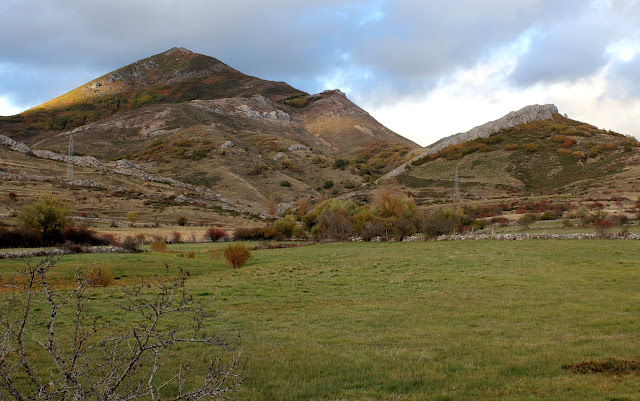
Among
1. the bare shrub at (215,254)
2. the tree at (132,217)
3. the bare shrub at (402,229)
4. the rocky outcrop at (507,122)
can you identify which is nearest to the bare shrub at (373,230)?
the bare shrub at (402,229)

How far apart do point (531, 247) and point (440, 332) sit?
24.3m

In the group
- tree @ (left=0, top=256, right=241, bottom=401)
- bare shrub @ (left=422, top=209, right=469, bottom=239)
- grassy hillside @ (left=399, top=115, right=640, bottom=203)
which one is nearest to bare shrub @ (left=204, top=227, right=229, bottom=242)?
bare shrub @ (left=422, top=209, right=469, bottom=239)

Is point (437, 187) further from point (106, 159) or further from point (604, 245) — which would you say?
point (106, 159)

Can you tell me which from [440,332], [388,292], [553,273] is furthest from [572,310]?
[553,273]

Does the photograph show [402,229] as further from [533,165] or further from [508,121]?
[508,121]

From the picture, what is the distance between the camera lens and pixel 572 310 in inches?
518

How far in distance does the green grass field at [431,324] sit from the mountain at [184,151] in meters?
51.4

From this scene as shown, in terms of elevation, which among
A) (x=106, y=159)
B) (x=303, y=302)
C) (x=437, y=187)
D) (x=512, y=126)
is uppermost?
(x=512, y=126)

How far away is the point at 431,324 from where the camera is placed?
12297 mm

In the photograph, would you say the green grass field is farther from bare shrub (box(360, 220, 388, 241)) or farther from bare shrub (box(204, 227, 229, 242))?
bare shrub (box(204, 227, 229, 242))

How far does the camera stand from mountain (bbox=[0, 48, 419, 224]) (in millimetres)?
79875

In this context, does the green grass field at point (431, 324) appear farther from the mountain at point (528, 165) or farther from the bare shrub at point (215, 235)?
the mountain at point (528, 165)

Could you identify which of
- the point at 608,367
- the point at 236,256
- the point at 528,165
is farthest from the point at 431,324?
the point at 528,165

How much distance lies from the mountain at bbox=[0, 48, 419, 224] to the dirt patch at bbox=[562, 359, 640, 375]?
2487 inches
